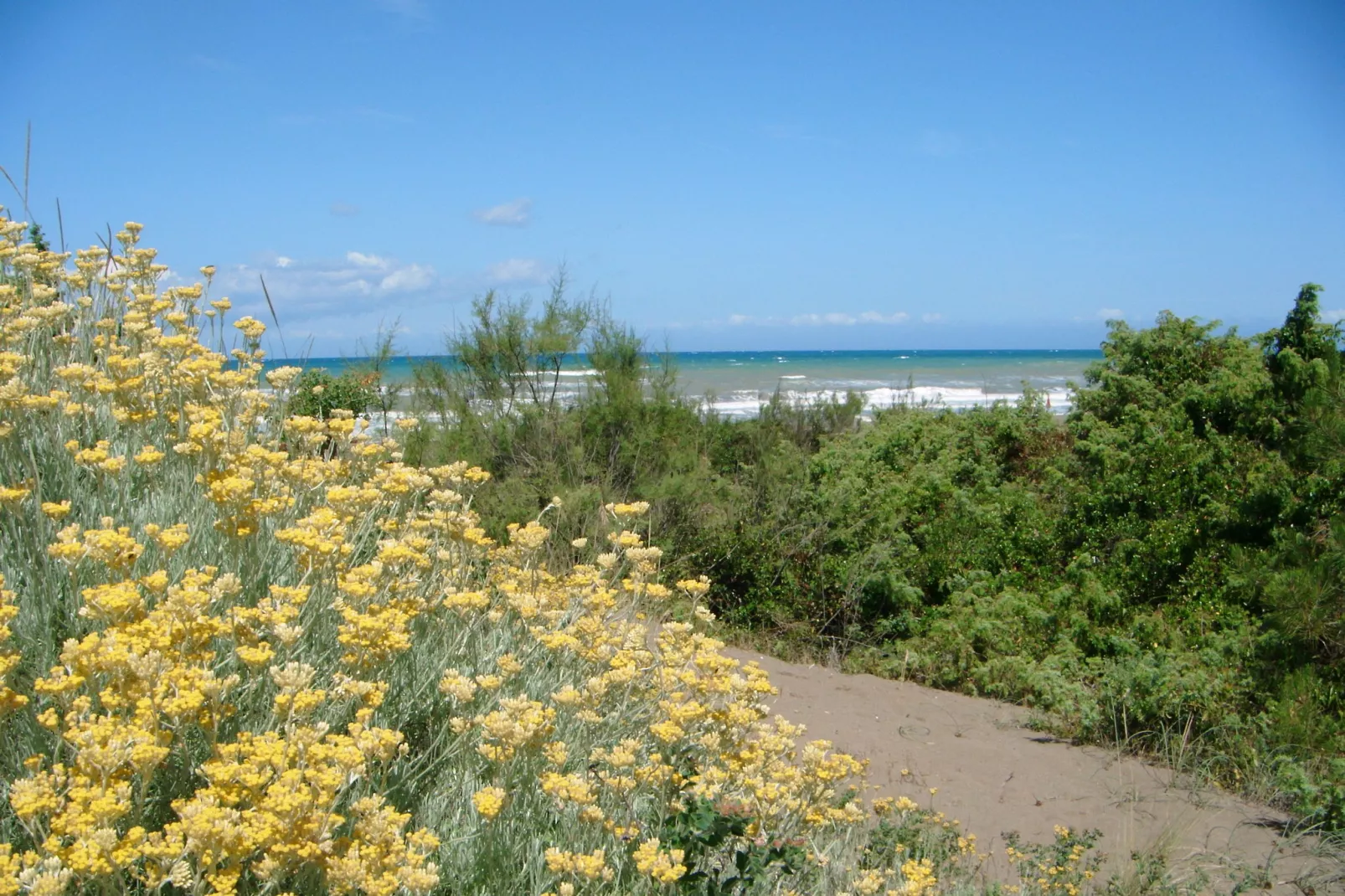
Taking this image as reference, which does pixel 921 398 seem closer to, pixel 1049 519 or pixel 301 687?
pixel 1049 519

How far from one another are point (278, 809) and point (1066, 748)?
17.3ft

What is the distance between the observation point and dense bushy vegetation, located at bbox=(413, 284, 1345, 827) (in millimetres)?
5531

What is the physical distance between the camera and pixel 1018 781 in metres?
5.48

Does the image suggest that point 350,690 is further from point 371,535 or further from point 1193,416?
point 1193,416

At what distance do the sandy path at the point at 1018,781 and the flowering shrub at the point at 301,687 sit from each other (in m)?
1.95

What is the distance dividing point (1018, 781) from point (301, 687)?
448 centimetres

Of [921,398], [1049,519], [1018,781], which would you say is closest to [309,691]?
[1018,781]

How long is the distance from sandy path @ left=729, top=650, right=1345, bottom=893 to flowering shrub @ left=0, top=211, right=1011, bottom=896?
195cm

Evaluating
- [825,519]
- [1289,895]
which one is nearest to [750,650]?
[825,519]

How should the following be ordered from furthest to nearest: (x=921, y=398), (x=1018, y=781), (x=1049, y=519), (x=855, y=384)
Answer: (x=855, y=384)
(x=921, y=398)
(x=1049, y=519)
(x=1018, y=781)

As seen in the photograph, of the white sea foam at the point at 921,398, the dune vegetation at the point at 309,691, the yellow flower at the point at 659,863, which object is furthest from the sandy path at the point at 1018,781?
the white sea foam at the point at 921,398

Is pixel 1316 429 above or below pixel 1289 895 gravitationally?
above

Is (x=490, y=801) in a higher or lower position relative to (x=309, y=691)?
lower

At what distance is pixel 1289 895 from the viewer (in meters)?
4.13
